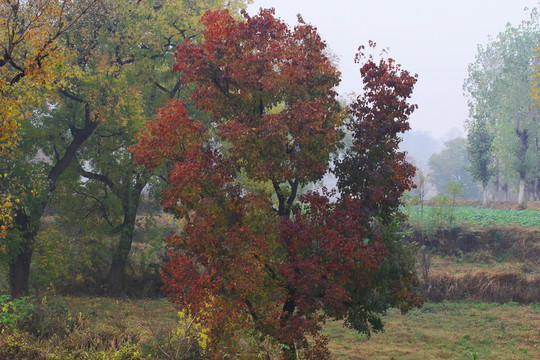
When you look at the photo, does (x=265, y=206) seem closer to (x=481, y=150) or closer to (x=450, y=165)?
(x=481, y=150)

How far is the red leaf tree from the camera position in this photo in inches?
312

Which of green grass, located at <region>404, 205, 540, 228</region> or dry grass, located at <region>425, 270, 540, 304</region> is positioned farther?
green grass, located at <region>404, 205, 540, 228</region>

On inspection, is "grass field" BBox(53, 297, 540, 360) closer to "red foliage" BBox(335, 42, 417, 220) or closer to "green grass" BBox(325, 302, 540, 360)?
"green grass" BBox(325, 302, 540, 360)

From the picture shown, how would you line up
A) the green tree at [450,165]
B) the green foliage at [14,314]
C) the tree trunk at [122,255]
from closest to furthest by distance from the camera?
the green foliage at [14,314] < the tree trunk at [122,255] < the green tree at [450,165]

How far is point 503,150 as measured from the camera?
4584 centimetres

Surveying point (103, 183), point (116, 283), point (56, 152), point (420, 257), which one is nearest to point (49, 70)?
point (56, 152)

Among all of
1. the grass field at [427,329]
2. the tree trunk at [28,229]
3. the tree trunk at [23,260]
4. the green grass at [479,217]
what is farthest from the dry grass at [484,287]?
the tree trunk at [23,260]

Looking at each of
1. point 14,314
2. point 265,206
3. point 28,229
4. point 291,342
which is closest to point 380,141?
point 265,206

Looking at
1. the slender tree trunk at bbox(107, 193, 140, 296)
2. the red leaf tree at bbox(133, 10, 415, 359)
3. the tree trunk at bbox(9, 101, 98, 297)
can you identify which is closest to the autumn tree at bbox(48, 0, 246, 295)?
the slender tree trunk at bbox(107, 193, 140, 296)

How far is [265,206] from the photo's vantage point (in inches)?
331

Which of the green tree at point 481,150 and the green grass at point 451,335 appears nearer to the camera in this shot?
the green grass at point 451,335

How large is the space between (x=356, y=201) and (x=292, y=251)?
4.73ft

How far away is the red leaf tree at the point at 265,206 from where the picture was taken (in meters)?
7.93

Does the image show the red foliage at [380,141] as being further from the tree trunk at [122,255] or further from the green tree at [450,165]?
the green tree at [450,165]
